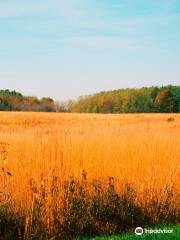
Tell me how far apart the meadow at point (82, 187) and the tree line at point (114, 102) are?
217 ft

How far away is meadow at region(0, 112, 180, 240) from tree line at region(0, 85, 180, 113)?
2602 inches

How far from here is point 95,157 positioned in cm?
958

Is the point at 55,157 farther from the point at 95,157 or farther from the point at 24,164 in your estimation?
the point at 95,157

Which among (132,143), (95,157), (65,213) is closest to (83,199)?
(65,213)

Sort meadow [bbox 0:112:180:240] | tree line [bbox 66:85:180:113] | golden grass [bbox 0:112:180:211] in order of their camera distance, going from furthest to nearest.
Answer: tree line [bbox 66:85:180:113], golden grass [bbox 0:112:180:211], meadow [bbox 0:112:180:240]

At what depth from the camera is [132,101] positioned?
3895 inches

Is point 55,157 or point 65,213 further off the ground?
point 55,157

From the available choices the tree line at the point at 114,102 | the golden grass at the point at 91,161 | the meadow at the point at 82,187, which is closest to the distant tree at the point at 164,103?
the tree line at the point at 114,102

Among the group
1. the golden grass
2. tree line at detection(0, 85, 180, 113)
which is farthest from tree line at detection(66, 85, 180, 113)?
the golden grass

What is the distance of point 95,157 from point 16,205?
2175mm

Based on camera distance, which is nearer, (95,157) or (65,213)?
(65,213)

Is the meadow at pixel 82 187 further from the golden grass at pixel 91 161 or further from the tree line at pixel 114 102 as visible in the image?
the tree line at pixel 114 102

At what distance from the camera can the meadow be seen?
7676 millimetres

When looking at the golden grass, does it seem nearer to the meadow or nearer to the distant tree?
the meadow
